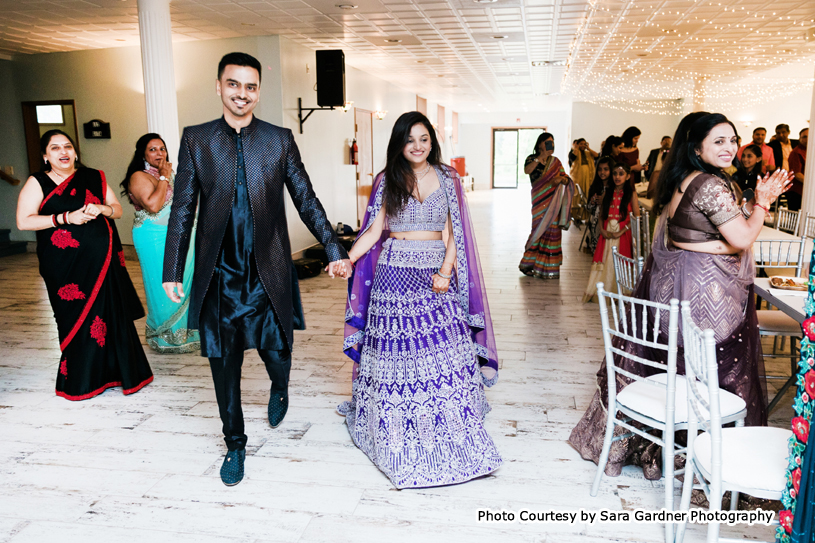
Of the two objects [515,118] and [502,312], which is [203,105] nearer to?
[502,312]

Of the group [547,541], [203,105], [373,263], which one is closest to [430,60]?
[203,105]

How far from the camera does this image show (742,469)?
66.6 inches

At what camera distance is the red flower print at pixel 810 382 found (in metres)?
1.47

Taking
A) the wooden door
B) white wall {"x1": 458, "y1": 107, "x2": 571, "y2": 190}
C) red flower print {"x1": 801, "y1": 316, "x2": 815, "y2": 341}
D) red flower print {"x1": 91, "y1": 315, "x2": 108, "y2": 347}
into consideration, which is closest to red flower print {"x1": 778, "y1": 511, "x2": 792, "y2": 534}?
red flower print {"x1": 801, "y1": 316, "x2": 815, "y2": 341}

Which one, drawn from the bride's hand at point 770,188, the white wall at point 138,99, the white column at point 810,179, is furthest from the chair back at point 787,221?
the white wall at point 138,99

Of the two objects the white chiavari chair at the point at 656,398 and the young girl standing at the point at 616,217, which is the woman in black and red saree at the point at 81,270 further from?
the young girl standing at the point at 616,217

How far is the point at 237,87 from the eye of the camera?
237cm

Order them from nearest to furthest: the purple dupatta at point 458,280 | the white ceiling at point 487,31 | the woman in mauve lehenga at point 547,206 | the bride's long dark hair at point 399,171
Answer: the bride's long dark hair at point 399,171, the purple dupatta at point 458,280, the white ceiling at point 487,31, the woman in mauve lehenga at point 547,206

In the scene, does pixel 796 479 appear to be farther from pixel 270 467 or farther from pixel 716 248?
pixel 270 467

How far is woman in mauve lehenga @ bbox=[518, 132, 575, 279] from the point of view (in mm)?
6645

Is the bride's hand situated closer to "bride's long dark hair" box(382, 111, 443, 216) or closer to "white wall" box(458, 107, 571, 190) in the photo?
"bride's long dark hair" box(382, 111, 443, 216)

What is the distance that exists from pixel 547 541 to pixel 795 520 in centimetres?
85

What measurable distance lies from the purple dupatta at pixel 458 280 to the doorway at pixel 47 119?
777 cm

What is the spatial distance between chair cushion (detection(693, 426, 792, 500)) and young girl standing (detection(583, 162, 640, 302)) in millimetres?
3430
